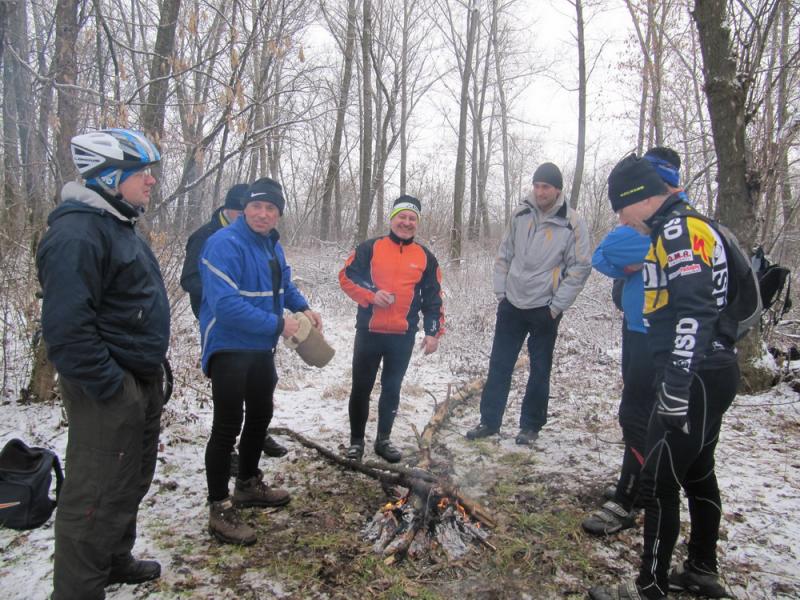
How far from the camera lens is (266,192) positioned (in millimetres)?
3133

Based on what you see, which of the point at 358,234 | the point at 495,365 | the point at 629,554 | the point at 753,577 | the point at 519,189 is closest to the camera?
the point at 753,577

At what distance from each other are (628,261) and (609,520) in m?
1.74

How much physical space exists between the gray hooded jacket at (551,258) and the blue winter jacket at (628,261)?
0.86 m

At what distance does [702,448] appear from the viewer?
2.46 m

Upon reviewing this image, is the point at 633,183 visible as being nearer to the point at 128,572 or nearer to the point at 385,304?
the point at 385,304

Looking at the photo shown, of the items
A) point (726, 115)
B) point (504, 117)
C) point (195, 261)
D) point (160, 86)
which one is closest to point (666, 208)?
point (195, 261)

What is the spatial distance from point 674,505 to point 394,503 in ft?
5.55

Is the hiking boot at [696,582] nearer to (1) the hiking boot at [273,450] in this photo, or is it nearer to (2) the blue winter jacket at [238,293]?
(2) the blue winter jacket at [238,293]

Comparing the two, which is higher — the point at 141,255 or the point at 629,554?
the point at 141,255

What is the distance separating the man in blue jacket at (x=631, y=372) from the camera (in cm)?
317

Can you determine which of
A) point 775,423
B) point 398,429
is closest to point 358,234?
point 398,429

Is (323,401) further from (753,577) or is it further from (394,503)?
(753,577)

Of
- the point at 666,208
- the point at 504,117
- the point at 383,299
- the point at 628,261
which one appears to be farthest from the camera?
the point at 504,117

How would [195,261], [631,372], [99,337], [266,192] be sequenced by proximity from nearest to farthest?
1. [99,337]
2. [266,192]
3. [631,372]
4. [195,261]
